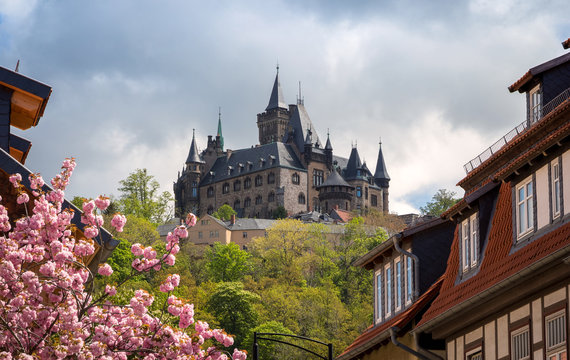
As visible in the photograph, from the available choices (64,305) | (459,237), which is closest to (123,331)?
(64,305)

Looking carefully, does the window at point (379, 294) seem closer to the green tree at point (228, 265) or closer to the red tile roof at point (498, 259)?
the red tile roof at point (498, 259)

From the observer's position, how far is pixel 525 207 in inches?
731

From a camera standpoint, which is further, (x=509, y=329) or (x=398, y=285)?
(x=398, y=285)

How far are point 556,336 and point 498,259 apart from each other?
3.18 m

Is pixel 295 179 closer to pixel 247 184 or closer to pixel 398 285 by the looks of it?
pixel 247 184

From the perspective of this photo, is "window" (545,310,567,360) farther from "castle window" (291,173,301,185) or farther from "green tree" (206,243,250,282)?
"castle window" (291,173,301,185)

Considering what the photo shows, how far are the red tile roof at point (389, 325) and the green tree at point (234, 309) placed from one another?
82.0 meters

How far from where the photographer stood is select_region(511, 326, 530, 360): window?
1748cm

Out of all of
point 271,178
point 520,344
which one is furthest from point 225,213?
point 520,344

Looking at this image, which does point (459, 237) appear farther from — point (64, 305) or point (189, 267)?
point (189, 267)

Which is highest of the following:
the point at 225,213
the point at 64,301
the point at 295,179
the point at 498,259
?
the point at 295,179

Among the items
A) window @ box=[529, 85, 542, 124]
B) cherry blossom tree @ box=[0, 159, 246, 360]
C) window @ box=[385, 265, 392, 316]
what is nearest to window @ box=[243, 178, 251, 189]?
window @ box=[385, 265, 392, 316]

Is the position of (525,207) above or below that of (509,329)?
above

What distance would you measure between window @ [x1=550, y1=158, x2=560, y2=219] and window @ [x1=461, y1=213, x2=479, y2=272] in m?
3.79
